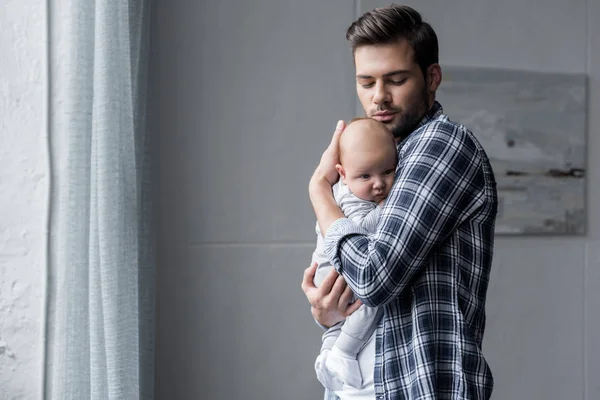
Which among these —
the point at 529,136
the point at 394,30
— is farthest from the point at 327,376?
the point at 529,136

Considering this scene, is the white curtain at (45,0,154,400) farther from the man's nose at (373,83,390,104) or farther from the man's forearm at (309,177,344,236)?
the man's nose at (373,83,390,104)

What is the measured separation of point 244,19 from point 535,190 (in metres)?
1.23

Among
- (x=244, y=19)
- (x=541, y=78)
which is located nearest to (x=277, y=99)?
(x=244, y=19)

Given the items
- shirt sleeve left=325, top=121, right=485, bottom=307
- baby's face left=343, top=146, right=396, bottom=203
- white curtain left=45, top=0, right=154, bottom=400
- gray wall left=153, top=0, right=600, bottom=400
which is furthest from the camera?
gray wall left=153, top=0, right=600, bottom=400

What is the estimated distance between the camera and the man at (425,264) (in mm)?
1105

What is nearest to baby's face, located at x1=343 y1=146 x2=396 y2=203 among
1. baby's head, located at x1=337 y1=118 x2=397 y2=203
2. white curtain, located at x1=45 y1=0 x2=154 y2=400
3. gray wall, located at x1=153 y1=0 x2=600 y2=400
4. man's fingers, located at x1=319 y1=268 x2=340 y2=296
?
baby's head, located at x1=337 y1=118 x2=397 y2=203

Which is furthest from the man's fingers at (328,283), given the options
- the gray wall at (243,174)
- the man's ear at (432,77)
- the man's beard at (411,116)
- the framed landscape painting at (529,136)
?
the framed landscape painting at (529,136)

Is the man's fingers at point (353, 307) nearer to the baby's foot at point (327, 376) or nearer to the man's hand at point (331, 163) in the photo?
the baby's foot at point (327, 376)

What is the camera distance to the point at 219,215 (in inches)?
88.4

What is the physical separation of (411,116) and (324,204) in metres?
0.23

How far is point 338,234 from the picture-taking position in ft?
3.81

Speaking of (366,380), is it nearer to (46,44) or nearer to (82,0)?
(82,0)

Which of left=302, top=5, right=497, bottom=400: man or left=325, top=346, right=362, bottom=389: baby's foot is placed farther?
left=325, top=346, right=362, bottom=389: baby's foot

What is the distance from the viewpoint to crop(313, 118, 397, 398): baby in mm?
1202
